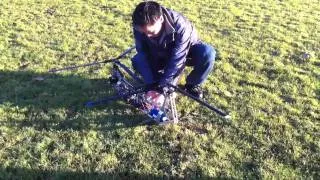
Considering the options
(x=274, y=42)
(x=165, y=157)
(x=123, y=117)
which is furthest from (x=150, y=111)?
(x=274, y=42)

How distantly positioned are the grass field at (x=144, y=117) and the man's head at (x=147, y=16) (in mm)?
1624

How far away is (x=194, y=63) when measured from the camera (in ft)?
22.6

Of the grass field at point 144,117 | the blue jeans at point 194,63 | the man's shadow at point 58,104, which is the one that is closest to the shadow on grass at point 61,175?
the grass field at point 144,117

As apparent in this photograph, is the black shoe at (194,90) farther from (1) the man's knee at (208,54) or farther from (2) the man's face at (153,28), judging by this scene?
(2) the man's face at (153,28)

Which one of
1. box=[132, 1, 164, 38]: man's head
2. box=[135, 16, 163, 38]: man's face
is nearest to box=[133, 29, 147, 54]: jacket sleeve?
box=[135, 16, 163, 38]: man's face

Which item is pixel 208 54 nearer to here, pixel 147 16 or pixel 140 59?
pixel 140 59

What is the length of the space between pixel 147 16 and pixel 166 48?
3.43 feet

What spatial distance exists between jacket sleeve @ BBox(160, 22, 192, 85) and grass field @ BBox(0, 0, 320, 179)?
0.78 metres

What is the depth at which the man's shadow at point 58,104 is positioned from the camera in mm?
6656

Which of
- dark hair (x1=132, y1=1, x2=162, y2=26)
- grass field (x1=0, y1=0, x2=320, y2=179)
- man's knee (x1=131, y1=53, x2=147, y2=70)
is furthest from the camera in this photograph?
man's knee (x1=131, y1=53, x2=147, y2=70)

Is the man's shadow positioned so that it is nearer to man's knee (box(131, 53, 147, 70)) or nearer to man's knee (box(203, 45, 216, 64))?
man's knee (box(131, 53, 147, 70))

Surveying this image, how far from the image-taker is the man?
564 centimetres

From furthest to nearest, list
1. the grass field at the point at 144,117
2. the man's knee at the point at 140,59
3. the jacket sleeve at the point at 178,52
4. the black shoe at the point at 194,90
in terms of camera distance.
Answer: the black shoe at the point at 194,90 < the man's knee at the point at 140,59 < the jacket sleeve at the point at 178,52 < the grass field at the point at 144,117

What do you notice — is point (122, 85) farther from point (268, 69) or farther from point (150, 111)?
point (268, 69)
